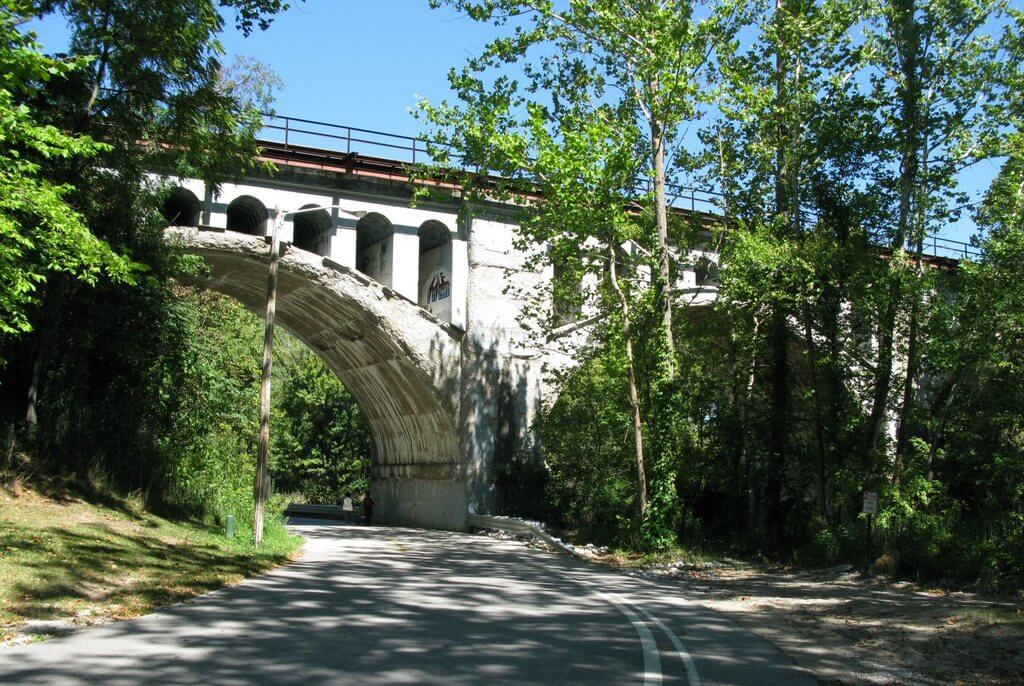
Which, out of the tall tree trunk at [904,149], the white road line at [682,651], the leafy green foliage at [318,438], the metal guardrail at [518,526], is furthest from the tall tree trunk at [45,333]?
the leafy green foliage at [318,438]

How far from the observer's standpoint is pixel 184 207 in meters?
28.3

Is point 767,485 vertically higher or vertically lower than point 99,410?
lower

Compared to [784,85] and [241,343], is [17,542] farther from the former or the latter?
[784,85]

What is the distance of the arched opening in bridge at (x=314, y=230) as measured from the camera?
29.4 metres

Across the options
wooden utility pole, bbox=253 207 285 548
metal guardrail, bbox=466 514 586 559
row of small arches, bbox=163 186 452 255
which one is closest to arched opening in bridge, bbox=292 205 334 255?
row of small arches, bbox=163 186 452 255

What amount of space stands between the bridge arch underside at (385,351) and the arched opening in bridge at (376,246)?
1452mm

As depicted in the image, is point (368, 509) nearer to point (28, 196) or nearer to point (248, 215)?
point (248, 215)

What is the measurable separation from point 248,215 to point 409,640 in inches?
934

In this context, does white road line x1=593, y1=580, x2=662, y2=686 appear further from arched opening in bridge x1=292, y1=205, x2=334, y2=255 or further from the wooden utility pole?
arched opening in bridge x1=292, y1=205, x2=334, y2=255

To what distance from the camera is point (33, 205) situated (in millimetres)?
13516

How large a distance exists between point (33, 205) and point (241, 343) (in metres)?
16.5

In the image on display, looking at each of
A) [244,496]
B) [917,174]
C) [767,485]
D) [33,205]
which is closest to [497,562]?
[244,496]

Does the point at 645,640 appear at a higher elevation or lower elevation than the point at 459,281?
lower

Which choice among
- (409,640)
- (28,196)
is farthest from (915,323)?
(28,196)
